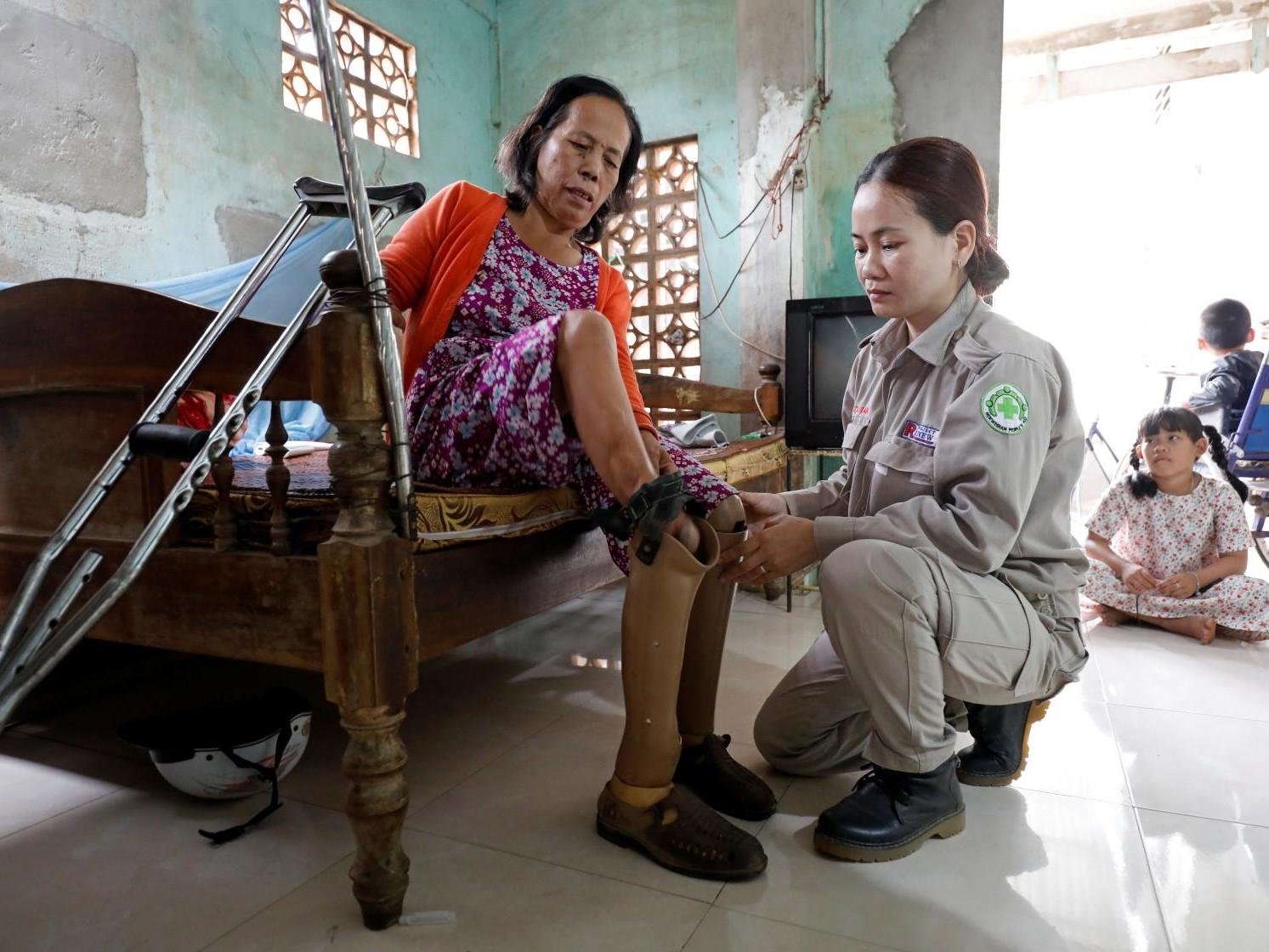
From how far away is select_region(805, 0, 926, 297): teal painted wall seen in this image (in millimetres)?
3838

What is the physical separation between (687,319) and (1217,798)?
138 inches

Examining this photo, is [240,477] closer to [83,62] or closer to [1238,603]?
[83,62]

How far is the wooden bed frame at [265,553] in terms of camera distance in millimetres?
1081

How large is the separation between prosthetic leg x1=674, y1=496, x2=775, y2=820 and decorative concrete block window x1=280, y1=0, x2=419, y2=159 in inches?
129

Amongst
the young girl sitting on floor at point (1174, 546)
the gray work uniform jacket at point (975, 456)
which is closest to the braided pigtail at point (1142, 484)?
the young girl sitting on floor at point (1174, 546)

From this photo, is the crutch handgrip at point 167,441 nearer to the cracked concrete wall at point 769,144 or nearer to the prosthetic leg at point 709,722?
the prosthetic leg at point 709,722

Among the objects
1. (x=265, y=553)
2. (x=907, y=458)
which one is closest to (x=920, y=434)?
(x=907, y=458)

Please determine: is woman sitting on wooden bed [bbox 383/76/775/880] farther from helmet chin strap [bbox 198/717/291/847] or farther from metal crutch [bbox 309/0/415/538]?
helmet chin strap [bbox 198/717/291/847]

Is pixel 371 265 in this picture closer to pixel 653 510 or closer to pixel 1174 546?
pixel 653 510

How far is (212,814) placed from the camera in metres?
1.47

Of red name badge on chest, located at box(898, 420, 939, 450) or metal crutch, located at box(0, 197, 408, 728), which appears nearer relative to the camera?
metal crutch, located at box(0, 197, 408, 728)

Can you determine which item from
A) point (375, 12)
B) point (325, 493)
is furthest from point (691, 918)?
point (375, 12)

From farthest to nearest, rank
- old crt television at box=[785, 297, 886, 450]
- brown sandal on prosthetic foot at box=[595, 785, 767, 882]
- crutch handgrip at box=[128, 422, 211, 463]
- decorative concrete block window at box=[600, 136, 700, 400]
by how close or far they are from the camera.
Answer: decorative concrete block window at box=[600, 136, 700, 400]
old crt television at box=[785, 297, 886, 450]
brown sandal on prosthetic foot at box=[595, 785, 767, 882]
crutch handgrip at box=[128, 422, 211, 463]

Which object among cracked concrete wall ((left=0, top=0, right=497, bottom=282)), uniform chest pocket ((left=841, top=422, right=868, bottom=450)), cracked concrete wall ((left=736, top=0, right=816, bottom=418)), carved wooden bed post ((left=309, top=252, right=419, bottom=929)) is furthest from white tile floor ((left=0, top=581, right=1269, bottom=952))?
cracked concrete wall ((left=736, top=0, right=816, bottom=418))
